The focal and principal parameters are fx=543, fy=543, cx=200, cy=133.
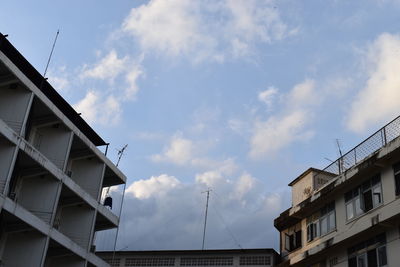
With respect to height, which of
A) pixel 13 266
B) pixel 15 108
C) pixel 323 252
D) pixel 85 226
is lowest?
Result: pixel 13 266

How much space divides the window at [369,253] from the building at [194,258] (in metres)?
7.47

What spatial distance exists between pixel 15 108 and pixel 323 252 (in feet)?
58.6

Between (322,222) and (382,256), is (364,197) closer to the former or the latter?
(382,256)

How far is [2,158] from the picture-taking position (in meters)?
26.8

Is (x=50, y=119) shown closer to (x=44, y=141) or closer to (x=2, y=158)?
(x=44, y=141)

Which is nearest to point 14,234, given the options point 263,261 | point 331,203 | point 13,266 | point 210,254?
point 13,266

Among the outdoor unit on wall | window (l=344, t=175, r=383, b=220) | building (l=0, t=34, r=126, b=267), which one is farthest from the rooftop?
the outdoor unit on wall

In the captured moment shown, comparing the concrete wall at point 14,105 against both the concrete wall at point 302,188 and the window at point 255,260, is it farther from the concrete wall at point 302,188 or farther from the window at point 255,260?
the concrete wall at point 302,188

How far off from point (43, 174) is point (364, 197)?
1714 centimetres

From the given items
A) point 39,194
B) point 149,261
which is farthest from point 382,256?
point 39,194

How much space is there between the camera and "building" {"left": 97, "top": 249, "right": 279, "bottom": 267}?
1324 inches

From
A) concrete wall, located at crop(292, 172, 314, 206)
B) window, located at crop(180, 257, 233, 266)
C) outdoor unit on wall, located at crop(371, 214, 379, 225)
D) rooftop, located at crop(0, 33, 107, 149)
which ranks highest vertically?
rooftop, located at crop(0, 33, 107, 149)

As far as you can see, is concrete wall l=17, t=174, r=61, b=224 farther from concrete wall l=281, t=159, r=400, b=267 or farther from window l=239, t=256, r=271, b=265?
concrete wall l=281, t=159, r=400, b=267

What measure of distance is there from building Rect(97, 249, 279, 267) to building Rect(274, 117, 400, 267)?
57.4 inches
